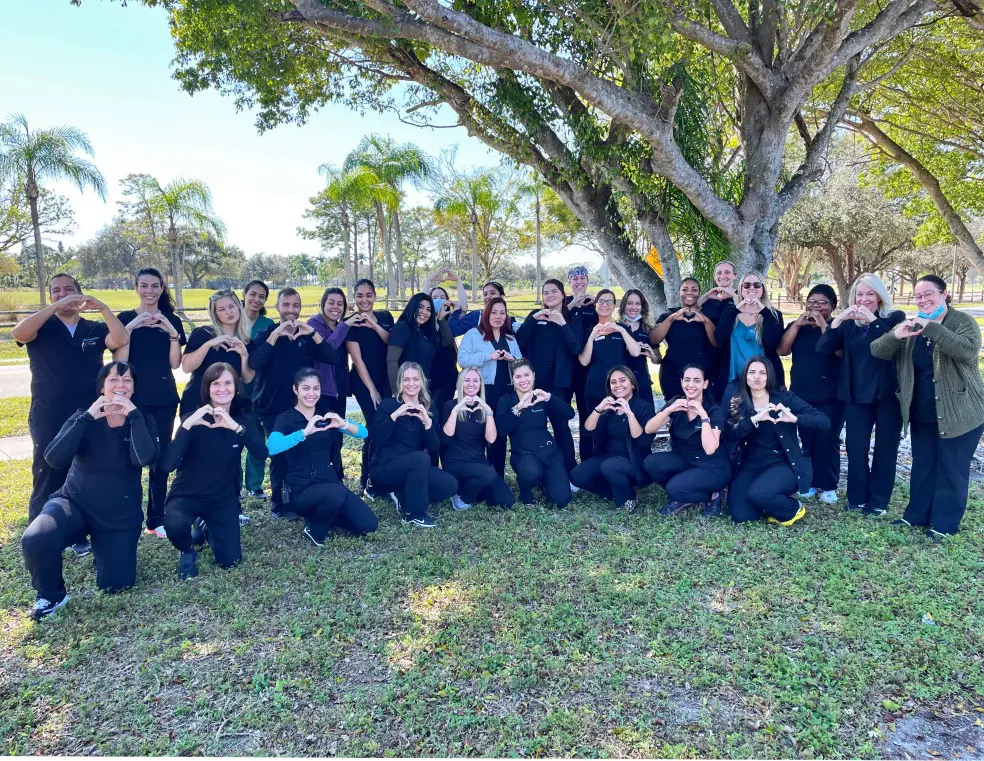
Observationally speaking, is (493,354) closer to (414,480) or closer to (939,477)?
(414,480)

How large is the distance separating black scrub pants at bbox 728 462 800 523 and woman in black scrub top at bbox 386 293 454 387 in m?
2.92

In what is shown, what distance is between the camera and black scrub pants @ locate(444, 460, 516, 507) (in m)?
5.50

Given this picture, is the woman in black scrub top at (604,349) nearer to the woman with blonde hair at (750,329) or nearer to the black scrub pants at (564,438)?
the black scrub pants at (564,438)

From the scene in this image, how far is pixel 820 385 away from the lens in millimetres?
5543

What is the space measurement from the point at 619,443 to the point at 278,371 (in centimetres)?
300

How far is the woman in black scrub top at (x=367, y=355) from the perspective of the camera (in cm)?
595

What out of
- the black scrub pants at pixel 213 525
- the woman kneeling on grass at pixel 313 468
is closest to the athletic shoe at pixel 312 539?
the woman kneeling on grass at pixel 313 468

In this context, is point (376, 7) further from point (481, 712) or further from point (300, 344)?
point (481, 712)

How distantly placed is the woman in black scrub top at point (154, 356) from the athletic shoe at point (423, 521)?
75.3 inches

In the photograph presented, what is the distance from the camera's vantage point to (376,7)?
6133mm

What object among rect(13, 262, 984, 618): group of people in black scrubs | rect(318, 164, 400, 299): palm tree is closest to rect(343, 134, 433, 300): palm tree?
rect(318, 164, 400, 299): palm tree

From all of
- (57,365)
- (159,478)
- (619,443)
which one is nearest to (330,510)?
(159,478)

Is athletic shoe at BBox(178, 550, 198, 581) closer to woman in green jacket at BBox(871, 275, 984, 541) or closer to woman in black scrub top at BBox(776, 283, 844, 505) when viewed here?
woman in black scrub top at BBox(776, 283, 844, 505)

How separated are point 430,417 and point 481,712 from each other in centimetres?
281
